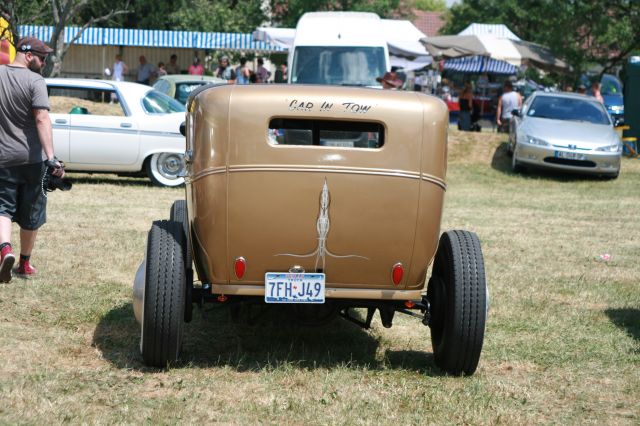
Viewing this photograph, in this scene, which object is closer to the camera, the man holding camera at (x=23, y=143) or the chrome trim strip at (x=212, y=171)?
the chrome trim strip at (x=212, y=171)

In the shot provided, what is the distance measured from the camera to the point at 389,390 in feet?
17.1

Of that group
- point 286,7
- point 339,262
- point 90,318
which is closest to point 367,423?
point 339,262

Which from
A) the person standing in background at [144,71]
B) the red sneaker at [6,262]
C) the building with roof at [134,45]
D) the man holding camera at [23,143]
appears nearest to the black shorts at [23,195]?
the man holding camera at [23,143]

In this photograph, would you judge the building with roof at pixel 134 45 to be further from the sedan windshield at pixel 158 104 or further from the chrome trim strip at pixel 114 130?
the chrome trim strip at pixel 114 130

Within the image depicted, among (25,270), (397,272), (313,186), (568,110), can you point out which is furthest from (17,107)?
(568,110)

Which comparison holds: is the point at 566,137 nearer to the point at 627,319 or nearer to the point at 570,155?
the point at 570,155

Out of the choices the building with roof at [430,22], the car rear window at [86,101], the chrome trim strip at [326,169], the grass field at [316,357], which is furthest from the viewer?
the building with roof at [430,22]

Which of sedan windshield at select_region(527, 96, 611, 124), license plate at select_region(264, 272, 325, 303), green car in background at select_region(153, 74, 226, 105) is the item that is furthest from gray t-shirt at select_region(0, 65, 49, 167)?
sedan windshield at select_region(527, 96, 611, 124)

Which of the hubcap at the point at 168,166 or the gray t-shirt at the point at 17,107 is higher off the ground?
the gray t-shirt at the point at 17,107

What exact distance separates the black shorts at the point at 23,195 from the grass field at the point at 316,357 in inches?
20.1

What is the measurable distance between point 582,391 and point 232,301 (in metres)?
2.03

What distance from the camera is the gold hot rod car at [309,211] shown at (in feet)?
17.0

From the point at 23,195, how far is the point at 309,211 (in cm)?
315

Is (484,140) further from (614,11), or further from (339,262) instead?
(339,262)
